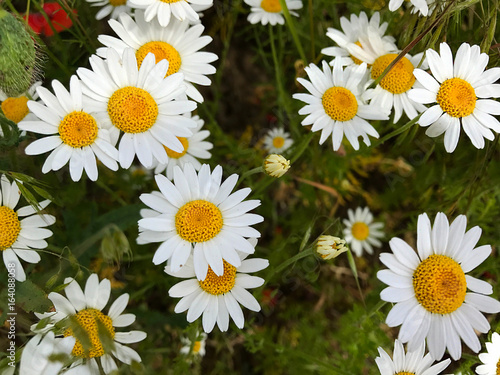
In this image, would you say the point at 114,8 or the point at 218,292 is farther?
the point at 114,8

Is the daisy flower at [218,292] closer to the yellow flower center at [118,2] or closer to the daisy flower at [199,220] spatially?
the daisy flower at [199,220]

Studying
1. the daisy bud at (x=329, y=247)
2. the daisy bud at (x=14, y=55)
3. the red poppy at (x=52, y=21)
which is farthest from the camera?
the red poppy at (x=52, y=21)

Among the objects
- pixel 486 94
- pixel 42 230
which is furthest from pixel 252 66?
pixel 42 230

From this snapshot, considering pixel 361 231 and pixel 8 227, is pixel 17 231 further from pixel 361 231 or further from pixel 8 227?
pixel 361 231

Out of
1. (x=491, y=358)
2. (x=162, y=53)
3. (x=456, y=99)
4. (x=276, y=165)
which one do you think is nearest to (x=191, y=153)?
(x=162, y=53)

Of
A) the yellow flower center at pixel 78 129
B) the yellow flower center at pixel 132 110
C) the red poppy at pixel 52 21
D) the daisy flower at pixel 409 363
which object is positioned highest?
the red poppy at pixel 52 21

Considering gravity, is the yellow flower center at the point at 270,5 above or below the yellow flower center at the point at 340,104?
above

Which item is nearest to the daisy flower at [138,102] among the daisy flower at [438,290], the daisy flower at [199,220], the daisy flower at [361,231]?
the daisy flower at [199,220]
